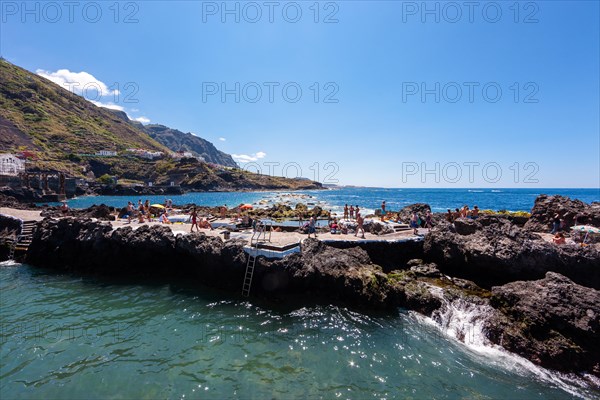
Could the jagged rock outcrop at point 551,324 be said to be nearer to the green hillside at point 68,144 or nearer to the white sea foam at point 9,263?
the white sea foam at point 9,263

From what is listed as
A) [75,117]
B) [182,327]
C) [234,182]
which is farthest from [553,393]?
[75,117]

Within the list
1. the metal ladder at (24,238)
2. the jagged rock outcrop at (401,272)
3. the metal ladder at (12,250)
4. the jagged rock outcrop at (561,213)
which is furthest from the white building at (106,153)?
the jagged rock outcrop at (561,213)

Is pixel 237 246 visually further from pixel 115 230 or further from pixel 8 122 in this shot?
pixel 8 122

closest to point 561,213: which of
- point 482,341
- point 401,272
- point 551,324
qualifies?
point 401,272

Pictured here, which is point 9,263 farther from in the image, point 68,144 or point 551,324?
point 68,144

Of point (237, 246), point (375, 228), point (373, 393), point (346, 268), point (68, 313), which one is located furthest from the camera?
point (375, 228)

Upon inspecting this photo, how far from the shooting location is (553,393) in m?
8.00

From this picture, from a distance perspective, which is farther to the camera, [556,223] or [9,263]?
[556,223]

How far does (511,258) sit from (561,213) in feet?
48.9

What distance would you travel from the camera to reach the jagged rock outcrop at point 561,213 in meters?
22.1

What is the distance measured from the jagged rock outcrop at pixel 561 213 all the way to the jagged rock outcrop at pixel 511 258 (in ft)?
31.1

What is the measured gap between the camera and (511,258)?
1421 centimetres

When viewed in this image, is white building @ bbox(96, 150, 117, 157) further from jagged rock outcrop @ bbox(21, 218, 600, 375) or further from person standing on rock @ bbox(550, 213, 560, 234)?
person standing on rock @ bbox(550, 213, 560, 234)

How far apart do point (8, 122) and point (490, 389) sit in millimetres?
175366
